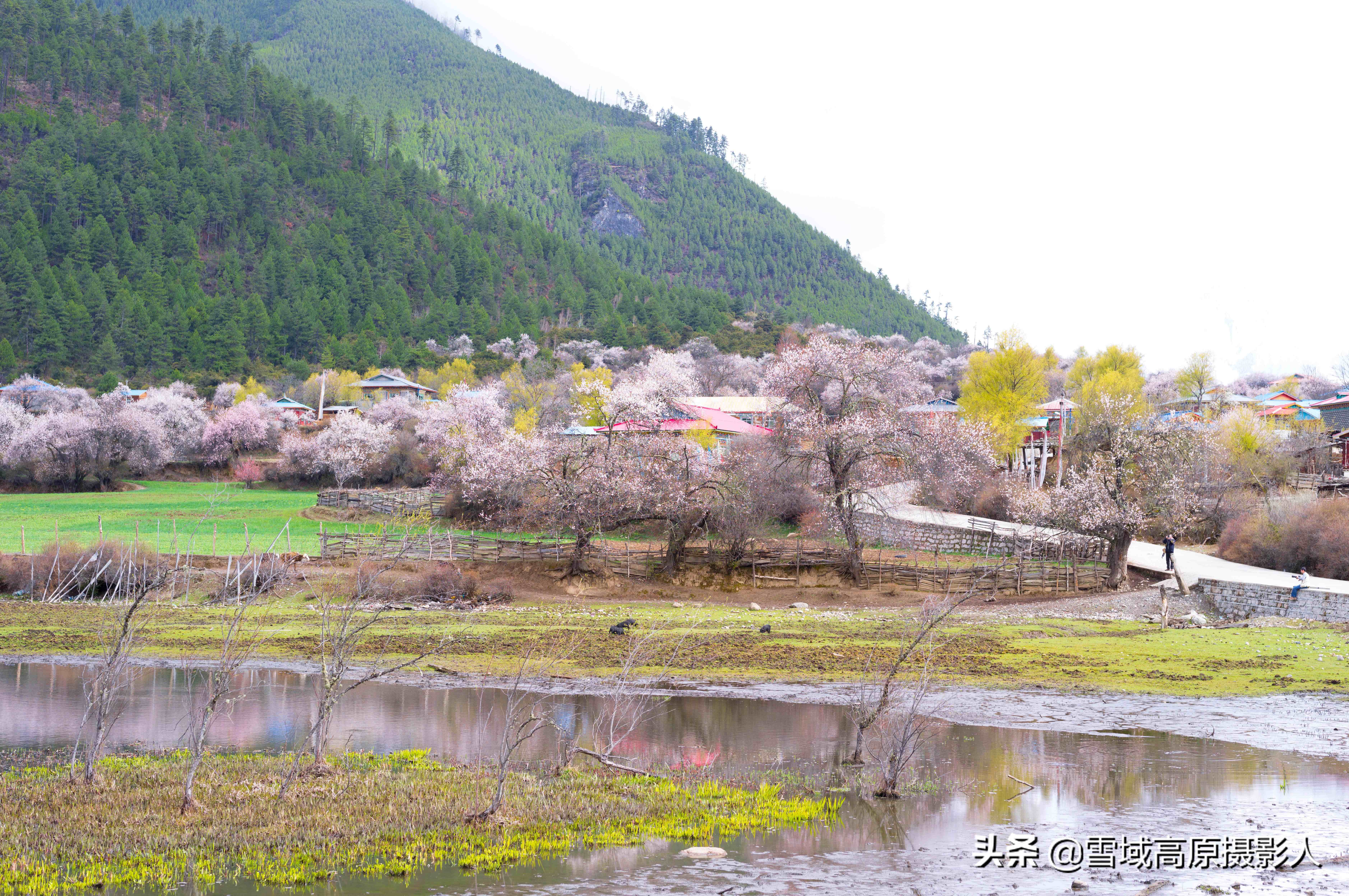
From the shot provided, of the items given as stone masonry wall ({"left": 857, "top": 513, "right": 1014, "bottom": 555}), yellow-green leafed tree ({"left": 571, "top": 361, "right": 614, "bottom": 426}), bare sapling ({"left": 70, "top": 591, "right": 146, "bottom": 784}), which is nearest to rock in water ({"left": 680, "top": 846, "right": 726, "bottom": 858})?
bare sapling ({"left": 70, "top": 591, "right": 146, "bottom": 784})

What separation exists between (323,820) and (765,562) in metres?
31.3

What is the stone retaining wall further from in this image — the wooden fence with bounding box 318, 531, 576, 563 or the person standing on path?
the wooden fence with bounding box 318, 531, 576, 563

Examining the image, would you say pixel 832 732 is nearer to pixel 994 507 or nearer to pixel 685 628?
pixel 685 628

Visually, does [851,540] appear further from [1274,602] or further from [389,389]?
[389,389]

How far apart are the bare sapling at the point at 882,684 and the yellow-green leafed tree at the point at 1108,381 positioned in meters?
41.2

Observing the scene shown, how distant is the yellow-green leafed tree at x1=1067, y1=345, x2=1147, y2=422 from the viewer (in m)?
67.9

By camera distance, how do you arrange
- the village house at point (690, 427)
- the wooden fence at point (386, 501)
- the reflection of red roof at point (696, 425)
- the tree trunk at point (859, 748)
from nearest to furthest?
the tree trunk at point (859, 748) < the village house at point (690, 427) < the reflection of red roof at point (696, 425) < the wooden fence at point (386, 501)

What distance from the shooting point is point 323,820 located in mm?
12672

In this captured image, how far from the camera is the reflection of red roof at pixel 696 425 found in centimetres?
4903

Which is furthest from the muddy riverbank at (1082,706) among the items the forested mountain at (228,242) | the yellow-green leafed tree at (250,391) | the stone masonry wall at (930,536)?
the forested mountain at (228,242)

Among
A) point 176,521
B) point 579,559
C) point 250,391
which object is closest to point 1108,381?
point 579,559

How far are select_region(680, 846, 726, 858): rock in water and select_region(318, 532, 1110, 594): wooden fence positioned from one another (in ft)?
94.6

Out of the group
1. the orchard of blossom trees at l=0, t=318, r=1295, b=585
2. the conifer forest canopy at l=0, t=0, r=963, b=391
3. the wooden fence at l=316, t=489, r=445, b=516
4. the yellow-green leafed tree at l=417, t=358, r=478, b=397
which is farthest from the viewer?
the conifer forest canopy at l=0, t=0, r=963, b=391

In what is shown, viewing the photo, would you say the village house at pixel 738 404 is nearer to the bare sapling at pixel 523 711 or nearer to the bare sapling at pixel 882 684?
the bare sapling at pixel 523 711
